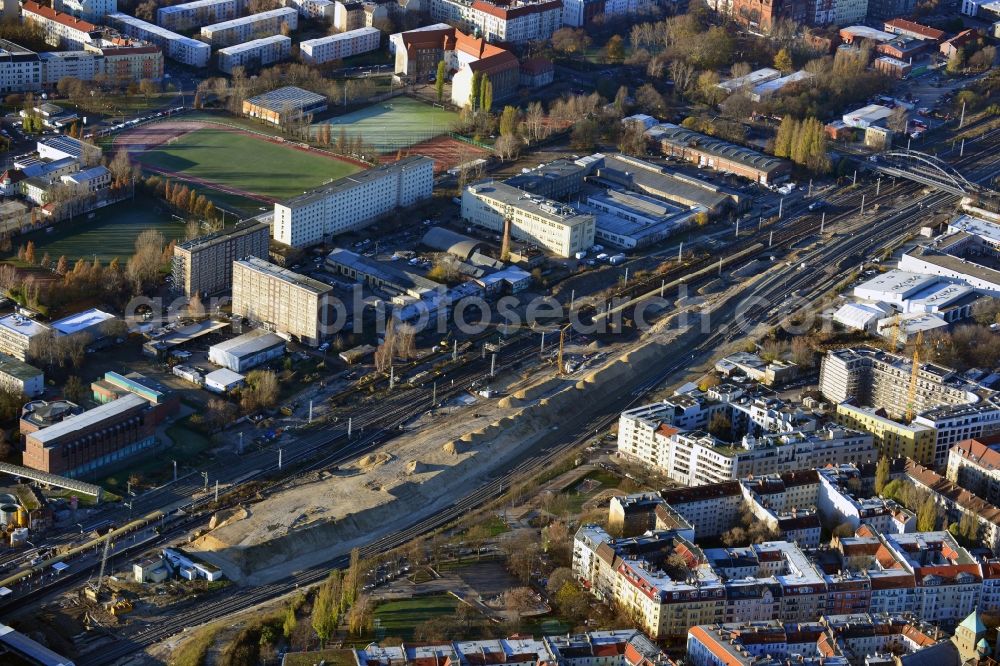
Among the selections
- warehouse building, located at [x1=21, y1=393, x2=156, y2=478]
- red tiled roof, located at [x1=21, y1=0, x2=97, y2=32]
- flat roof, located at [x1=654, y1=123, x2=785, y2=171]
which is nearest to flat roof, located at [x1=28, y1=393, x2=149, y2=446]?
warehouse building, located at [x1=21, y1=393, x2=156, y2=478]

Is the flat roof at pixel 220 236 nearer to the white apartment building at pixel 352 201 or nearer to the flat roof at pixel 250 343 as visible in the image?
the white apartment building at pixel 352 201

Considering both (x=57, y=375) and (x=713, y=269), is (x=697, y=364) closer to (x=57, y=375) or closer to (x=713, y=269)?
(x=713, y=269)

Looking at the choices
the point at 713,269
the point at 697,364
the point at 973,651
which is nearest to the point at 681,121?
the point at 713,269

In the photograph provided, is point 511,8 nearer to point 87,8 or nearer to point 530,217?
point 87,8

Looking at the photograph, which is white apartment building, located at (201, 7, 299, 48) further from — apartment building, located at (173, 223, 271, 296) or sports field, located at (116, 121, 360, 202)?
apartment building, located at (173, 223, 271, 296)

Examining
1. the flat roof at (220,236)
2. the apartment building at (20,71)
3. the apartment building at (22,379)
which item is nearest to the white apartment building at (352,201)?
the flat roof at (220,236)

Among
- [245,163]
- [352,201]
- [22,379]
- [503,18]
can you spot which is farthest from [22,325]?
[503,18]
